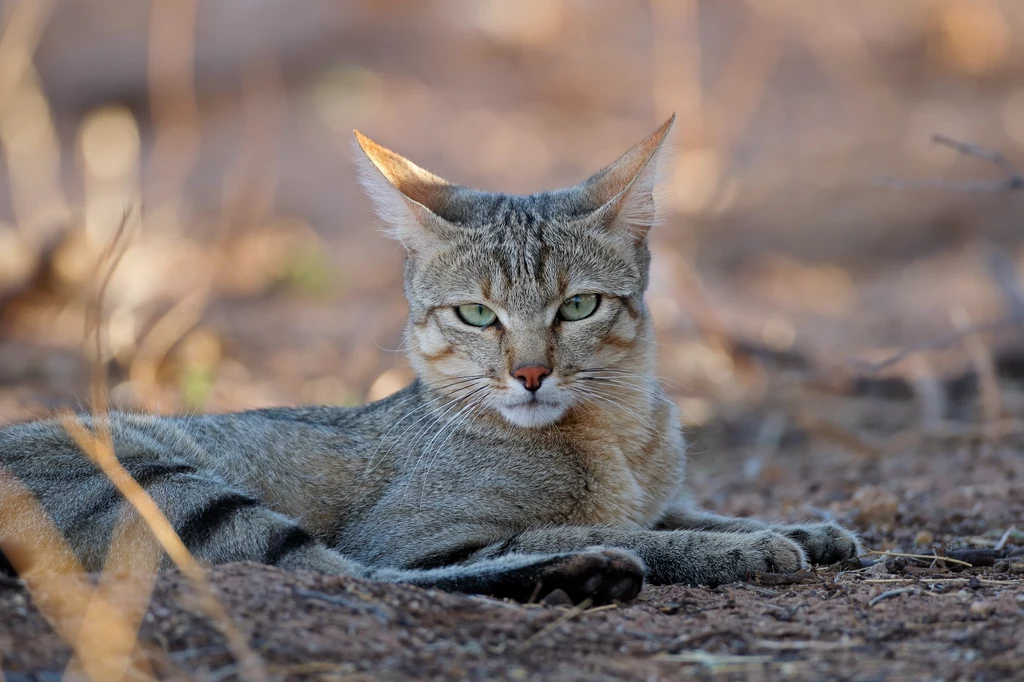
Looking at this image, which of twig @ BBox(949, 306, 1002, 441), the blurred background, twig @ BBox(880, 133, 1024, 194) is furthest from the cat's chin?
twig @ BBox(949, 306, 1002, 441)

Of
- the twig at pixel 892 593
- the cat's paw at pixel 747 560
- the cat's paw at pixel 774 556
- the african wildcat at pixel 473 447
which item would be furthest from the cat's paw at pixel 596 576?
the twig at pixel 892 593

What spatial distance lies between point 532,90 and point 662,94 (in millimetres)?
8008

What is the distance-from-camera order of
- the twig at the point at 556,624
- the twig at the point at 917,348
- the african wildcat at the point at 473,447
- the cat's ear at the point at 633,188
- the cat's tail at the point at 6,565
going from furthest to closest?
the twig at the point at 917,348, the cat's ear at the point at 633,188, the african wildcat at the point at 473,447, the cat's tail at the point at 6,565, the twig at the point at 556,624

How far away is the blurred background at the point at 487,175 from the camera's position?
8672 mm

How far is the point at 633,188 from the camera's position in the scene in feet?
15.8

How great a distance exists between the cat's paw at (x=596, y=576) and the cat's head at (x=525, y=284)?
2.82 feet

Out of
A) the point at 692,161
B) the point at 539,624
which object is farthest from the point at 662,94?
the point at 539,624

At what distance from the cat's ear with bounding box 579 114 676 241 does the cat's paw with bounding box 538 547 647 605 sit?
1685mm

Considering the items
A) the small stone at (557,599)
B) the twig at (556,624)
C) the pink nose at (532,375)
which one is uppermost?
the pink nose at (532,375)

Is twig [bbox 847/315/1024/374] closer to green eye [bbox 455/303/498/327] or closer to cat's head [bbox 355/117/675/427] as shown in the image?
cat's head [bbox 355/117/675/427]

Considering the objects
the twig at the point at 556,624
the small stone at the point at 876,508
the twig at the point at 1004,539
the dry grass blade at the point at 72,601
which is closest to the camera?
the dry grass blade at the point at 72,601

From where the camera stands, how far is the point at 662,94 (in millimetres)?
10289

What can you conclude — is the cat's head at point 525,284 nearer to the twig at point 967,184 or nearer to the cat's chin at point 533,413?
the cat's chin at point 533,413

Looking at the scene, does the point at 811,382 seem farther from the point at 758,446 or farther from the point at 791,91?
the point at 791,91
